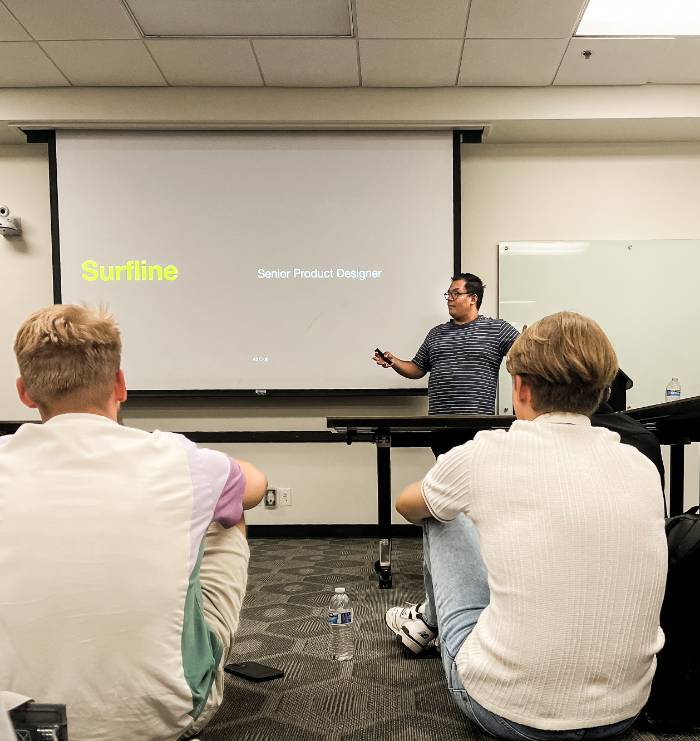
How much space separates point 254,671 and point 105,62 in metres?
3.34

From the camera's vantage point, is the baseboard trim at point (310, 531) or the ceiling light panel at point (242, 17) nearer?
the ceiling light panel at point (242, 17)

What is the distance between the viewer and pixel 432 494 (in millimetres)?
1330

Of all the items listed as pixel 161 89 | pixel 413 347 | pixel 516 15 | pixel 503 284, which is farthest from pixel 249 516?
pixel 516 15

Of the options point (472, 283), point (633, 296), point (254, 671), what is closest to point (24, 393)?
point (254, 671)

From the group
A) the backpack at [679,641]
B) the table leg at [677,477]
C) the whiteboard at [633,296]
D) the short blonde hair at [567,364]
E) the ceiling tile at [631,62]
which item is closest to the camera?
the short blonde hair at [567,364]

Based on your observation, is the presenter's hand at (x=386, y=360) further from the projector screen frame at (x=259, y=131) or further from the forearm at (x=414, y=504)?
the forearm at (x=414, y=504)

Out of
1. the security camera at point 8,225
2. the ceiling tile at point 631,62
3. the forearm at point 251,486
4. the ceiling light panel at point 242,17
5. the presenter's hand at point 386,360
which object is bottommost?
the forearm at point 251,486

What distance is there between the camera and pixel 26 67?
3.84 metres

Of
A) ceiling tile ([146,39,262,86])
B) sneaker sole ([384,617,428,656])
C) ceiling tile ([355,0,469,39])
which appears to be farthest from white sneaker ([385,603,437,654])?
ceiling tile ([146,39,262,86])

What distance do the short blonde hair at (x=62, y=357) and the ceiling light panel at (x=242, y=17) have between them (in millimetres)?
2723

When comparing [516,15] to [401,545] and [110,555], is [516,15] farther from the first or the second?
[110,555]

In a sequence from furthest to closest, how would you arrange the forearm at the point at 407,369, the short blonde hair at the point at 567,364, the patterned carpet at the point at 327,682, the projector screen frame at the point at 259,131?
the projector screen frame at the point at 259,131, the forearm at the point at 407,369, the patterned carpet at the point at 327,682, the short blonde hair at the point at 567,364

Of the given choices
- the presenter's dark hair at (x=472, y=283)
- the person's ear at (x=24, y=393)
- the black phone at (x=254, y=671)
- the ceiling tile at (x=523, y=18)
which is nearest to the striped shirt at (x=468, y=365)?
the presenter's dark hair at (x=472, y=283)

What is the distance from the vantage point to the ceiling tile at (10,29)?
336 centimetres
